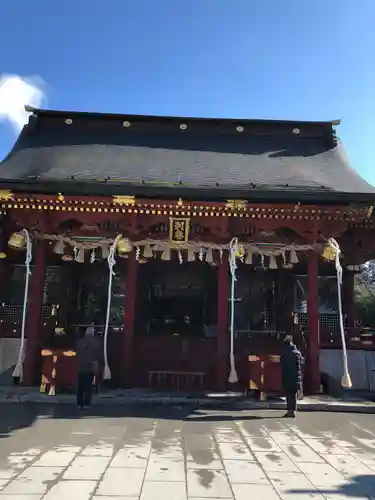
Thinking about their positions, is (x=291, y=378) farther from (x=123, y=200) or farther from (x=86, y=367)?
(x=123, y=200)

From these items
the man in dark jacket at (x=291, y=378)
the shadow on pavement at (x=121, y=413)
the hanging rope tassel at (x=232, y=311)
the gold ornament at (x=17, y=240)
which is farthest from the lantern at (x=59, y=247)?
the man in dark jacket at (x=291, y=378)

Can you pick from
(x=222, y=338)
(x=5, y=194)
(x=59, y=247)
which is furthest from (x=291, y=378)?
(x=5, y=194)

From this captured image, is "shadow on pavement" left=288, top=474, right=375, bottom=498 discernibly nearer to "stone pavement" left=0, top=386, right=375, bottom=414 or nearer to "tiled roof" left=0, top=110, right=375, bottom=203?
"stone pavement" left=0, top=386, right=375, bottom=414

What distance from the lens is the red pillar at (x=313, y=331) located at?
10922 mm

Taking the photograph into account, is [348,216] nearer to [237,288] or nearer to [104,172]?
[237,288]

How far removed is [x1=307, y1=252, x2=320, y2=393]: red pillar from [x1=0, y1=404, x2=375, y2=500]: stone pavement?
204 cm

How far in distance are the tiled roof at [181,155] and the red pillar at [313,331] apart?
83.7 inches

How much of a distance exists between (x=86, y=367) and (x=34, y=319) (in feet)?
8.93

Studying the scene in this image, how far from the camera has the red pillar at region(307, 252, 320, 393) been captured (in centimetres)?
1092

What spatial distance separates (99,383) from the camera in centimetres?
1062

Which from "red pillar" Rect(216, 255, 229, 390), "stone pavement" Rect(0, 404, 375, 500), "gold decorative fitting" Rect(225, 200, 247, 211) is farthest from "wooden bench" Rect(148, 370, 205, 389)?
"gold decorative fitting" Rect(225, 200, 247, 211)

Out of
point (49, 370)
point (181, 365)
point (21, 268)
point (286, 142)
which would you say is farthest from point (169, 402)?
point (286, 142)

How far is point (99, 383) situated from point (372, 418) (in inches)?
237

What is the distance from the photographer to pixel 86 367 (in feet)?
29.3
